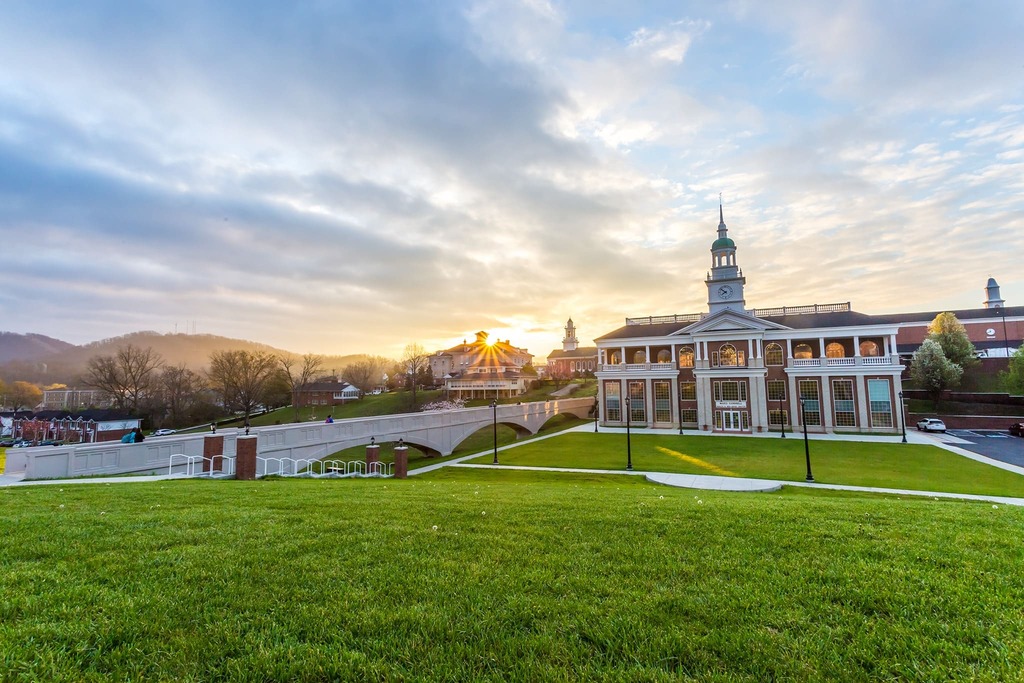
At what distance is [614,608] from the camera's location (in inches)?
148

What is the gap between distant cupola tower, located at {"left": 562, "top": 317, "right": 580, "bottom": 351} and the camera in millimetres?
118500

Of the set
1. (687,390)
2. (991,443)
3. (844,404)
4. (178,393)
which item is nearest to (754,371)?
(687,390)

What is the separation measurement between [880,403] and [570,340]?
8234cm

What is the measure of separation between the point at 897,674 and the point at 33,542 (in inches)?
343

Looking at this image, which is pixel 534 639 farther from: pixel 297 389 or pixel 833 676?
pixel 297 389

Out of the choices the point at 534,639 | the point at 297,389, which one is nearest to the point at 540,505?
the point at 534,639

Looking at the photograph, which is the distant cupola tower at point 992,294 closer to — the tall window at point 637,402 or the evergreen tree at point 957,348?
the evergreen tree at point 957,348

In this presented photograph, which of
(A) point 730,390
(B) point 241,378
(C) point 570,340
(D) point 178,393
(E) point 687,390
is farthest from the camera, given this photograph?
(C) point 570,340

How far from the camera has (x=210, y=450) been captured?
57.1 ft

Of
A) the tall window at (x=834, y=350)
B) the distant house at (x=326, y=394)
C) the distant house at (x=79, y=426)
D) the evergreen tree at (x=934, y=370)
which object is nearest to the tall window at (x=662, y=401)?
the tall window at (x=834, y=350)

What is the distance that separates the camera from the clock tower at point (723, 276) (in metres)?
47.4

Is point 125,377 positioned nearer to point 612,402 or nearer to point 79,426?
point 79,426

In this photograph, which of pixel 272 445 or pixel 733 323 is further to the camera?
pixel 733 323

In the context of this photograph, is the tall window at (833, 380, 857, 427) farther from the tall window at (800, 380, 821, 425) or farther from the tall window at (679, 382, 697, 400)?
the tall window at (679, 382, 697, 400)
